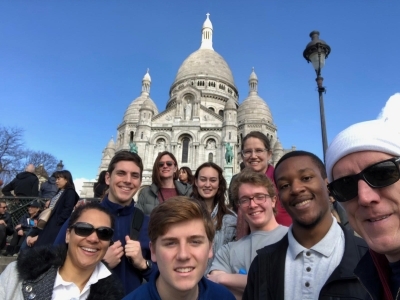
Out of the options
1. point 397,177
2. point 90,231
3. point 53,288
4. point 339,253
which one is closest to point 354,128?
point 397,177

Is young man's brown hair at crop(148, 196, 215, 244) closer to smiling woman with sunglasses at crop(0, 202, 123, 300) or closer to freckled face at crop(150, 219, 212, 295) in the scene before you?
freckled face at crop(150, 219, 212, 295)

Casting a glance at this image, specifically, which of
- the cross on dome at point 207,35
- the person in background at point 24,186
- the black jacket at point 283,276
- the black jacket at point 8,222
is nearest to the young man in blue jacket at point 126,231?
the black jacket at point 283,276

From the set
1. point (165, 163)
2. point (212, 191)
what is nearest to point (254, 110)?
point (165, 163)

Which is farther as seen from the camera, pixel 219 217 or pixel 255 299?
pixel 219 217

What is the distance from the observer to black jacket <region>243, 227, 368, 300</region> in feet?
6.33

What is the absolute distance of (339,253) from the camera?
224 centimetres

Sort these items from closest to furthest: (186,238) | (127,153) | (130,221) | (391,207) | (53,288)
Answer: (391,207), (186,238), (53,288), (130,221), (127,153)

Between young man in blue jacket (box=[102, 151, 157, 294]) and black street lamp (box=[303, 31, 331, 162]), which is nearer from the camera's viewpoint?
young man in blue jacket (box=[102, 151, 157, 294])

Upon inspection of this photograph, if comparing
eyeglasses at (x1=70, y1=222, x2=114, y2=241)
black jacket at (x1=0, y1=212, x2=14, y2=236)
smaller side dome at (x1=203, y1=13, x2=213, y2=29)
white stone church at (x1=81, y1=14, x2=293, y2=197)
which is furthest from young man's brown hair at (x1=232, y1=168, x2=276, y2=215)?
smaller side dome at (x1=203, y1=13, x2=213, y2=29)

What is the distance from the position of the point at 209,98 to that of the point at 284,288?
49.9m

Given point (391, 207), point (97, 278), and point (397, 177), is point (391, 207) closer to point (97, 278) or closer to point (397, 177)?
point (397, 177)

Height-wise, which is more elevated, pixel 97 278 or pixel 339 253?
pixel 339 253

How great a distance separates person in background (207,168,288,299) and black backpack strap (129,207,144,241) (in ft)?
3.41

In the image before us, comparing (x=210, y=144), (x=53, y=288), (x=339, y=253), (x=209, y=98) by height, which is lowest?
(x=53, y=288)
